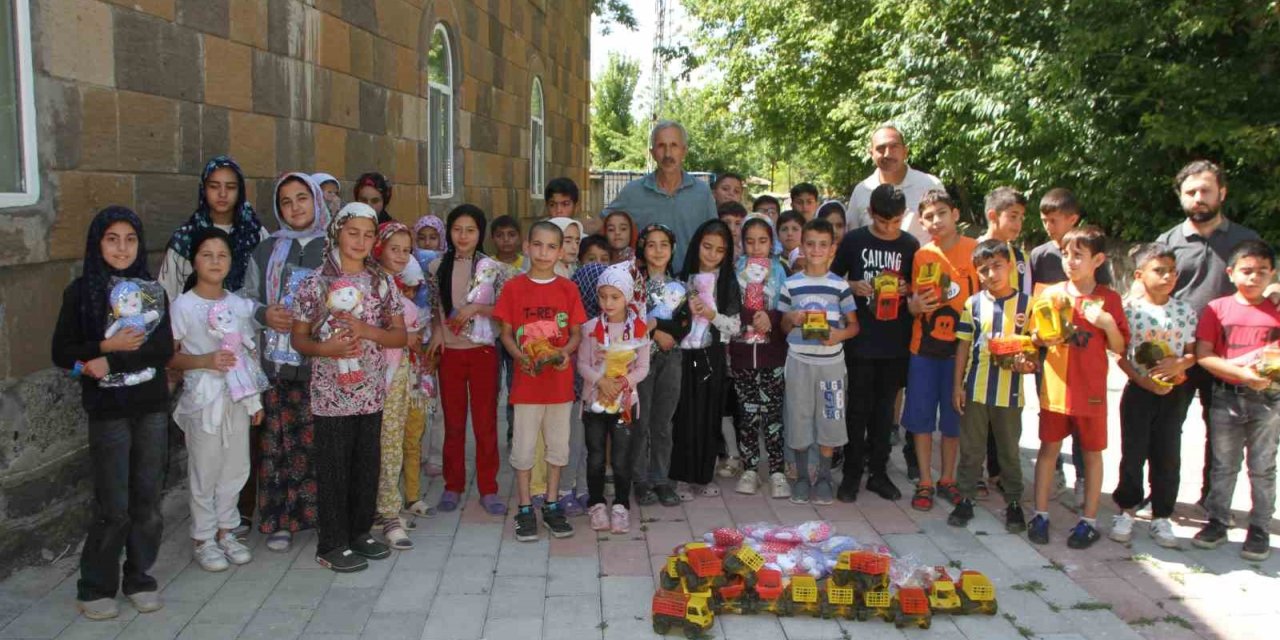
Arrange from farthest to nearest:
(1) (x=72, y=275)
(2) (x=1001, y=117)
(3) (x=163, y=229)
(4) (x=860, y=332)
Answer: (2) (x=1001, y=117), (4) (x=860, y=332), (3) (x=163, y=229), (1) (x=72, y=275)

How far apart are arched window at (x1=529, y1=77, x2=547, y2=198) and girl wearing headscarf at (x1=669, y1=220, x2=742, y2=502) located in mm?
7768

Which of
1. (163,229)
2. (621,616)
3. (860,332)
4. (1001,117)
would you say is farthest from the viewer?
(1001,117)

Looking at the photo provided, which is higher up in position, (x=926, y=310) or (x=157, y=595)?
(x=926, y=310)

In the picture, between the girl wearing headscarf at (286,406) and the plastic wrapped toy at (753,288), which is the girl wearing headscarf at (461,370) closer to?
the girl wearing headscarf at (286,406)

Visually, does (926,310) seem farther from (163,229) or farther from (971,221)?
(971,221)

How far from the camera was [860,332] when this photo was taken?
531 centimetres

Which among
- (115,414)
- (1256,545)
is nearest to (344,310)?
(115,414)

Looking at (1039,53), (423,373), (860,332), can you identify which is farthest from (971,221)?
(423,373)

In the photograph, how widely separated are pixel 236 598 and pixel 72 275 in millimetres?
1659

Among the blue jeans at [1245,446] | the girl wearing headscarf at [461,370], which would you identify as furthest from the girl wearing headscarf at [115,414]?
the blue jeans at [1245,446]

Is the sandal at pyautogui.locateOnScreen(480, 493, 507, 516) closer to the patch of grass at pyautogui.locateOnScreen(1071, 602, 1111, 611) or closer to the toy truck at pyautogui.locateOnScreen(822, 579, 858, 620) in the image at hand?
the toy truck at pyautogui.locateOnScreen(822, 579, 858, 620)

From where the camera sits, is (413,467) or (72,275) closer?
(72,275)

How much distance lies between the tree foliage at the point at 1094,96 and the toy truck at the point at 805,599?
790 cm

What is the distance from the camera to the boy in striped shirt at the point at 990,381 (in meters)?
4.82
